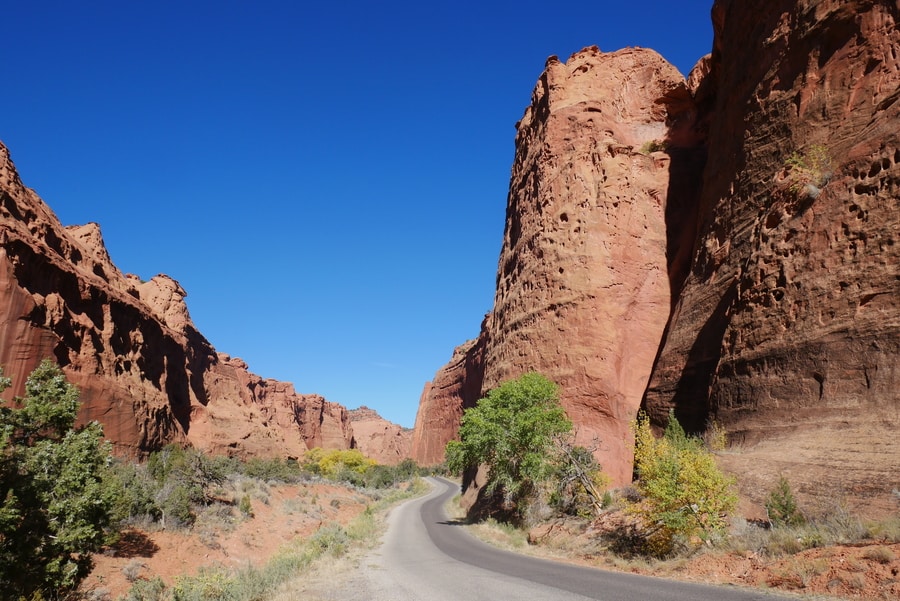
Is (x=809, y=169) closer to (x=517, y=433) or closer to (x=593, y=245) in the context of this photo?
(x=593, y=245)

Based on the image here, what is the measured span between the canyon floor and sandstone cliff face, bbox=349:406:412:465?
382 feet

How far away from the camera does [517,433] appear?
22.9m

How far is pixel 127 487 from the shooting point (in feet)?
66.7

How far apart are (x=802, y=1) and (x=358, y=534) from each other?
26931mm

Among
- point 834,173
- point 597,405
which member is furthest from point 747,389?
point 597,405

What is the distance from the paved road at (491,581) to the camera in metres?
8.45

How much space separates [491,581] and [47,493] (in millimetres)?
9779

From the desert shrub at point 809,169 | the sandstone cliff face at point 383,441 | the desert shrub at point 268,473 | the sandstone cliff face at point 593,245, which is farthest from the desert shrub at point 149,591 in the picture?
the sandstone cliff face at point 383,441

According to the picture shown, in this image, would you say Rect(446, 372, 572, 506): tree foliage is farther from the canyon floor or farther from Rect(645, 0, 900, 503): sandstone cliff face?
Rect(645, 0, 900, 503): sandstone cliff face

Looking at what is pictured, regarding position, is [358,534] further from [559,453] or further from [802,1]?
[802,1]

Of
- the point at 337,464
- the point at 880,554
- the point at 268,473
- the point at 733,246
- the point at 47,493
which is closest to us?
the point at 880,554

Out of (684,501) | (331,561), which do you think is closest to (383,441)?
(331,561)

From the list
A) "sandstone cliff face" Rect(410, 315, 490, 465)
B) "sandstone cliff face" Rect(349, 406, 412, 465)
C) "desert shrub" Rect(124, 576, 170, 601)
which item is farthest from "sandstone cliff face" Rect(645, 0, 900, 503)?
"sandstone cliff face" Rect(349, 406, 412, 465)

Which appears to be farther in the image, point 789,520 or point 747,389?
point 747,389
